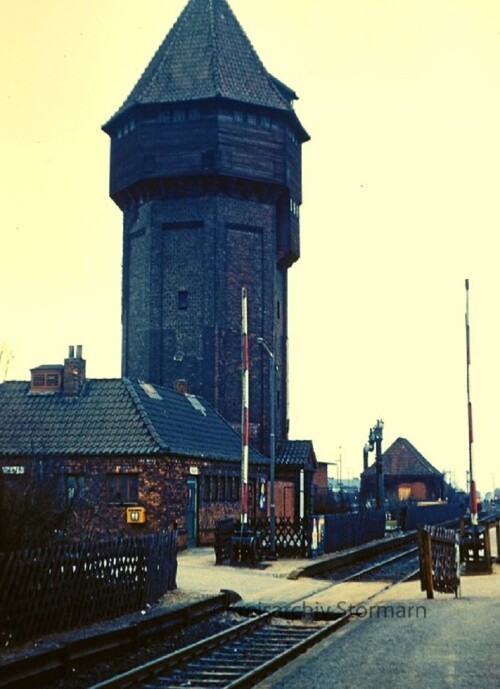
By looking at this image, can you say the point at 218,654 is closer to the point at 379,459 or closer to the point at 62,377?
the point at 62,377

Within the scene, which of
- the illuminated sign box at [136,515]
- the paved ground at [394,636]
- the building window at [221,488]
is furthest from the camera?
the building window at [221,488]

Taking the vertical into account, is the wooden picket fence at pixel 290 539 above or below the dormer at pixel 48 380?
below

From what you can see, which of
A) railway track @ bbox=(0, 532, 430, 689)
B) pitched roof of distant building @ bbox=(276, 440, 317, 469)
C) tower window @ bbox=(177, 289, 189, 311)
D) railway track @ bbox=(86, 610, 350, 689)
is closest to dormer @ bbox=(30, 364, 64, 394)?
tower window @ bbox=(177, 289, 189, 311)

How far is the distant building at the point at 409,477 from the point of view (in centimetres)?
9925

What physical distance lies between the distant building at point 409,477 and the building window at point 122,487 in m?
64.1

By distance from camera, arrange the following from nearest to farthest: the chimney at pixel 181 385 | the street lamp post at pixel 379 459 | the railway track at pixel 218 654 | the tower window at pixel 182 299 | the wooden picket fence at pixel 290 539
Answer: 1. the railway track at pixel 218 654
2. the wooden picket fence at pixel 290 539
3. the chimney at pixel 181 385
4. the tower window at pixel 182 299
5. the street lamp post at pixel 379 459

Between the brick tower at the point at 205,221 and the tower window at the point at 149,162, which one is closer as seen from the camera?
the brick tower at the point at 205,221

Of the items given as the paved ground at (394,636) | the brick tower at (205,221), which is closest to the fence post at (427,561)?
the paved ground at (394,636)

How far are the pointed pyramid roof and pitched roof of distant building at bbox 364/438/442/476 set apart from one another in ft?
162

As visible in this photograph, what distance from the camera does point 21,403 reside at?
4062 centimetres

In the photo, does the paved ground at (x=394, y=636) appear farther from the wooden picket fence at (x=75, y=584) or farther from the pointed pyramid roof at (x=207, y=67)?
the pointed pyramid roof at (x=207, y=67)

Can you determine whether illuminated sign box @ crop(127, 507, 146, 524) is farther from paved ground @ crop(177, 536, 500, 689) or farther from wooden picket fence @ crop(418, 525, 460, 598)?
wooden picket fence @ crop(418, 525, 460, 598)

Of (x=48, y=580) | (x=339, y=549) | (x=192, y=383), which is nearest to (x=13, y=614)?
(x=48, y=580)

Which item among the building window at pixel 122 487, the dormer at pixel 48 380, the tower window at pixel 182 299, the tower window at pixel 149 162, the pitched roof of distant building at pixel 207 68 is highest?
the pitched roof of distant building at pixel 207 68
